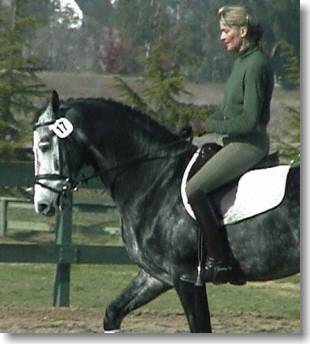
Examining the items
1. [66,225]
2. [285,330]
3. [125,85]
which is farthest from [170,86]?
[285,330]

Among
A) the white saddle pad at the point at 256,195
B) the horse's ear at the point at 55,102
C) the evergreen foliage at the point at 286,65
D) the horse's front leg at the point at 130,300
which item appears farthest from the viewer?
the evergreen foliage at the point at 286,65

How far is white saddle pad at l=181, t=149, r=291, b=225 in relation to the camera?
6.66 m

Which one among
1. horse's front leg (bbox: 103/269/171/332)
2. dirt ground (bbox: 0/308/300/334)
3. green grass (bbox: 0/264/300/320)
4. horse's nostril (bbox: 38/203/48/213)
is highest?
horse's nostril (bbox: 38/203/48/213)

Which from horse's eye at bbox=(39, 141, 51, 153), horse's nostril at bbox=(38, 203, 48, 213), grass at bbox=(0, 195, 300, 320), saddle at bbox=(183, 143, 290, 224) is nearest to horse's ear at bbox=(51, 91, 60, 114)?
horse's eye at bbox=(39, 141, 51, 153)

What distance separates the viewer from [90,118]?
6.93 meters

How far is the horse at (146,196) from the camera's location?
6.70 m

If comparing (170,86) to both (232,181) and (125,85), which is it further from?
(232,181)

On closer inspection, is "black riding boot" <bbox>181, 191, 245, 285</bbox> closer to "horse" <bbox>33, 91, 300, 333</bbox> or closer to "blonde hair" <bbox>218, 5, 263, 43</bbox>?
"horse" <bbox>33, 91, 300, 333</bbox>

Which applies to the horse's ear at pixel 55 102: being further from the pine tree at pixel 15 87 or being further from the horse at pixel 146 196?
the pine tree at pixel 15 87

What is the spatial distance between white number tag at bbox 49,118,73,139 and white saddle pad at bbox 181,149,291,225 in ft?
2.49

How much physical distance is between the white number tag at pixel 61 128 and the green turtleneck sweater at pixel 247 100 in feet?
2.72

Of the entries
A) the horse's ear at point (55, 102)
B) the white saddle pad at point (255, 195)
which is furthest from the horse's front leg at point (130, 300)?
the horse's ear at point (55, 102)

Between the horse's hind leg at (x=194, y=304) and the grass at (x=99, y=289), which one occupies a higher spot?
the horse's hind leg at (x=194, y=304)

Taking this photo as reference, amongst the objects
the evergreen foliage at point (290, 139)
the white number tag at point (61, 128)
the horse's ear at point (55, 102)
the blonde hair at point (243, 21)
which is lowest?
the evergreen foliage at point (290, 139)
